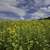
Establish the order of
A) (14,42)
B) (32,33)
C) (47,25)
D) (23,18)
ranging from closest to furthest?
1. (14,42)
2. (32,33)
3. (47,25)
4. (23,18)

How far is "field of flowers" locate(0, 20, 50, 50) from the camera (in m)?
1.98

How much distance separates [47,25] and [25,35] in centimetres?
38

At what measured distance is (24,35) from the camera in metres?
2.07

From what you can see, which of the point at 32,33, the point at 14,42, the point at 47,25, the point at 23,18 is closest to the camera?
the point at 14,42

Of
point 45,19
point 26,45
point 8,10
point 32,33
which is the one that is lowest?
point 26,45

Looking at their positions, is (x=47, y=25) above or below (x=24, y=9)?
below

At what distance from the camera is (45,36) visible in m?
2.14

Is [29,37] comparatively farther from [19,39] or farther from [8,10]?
[8,10]

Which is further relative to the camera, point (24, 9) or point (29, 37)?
point (24, 9)

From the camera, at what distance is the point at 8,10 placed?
97.4 inches

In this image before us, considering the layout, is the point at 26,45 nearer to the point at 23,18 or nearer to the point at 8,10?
the point at 23,18

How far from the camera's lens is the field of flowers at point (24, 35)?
1976mm

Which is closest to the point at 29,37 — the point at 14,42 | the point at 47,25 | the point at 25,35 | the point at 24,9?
the point at 25,35

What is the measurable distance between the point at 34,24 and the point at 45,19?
276 millimetres
